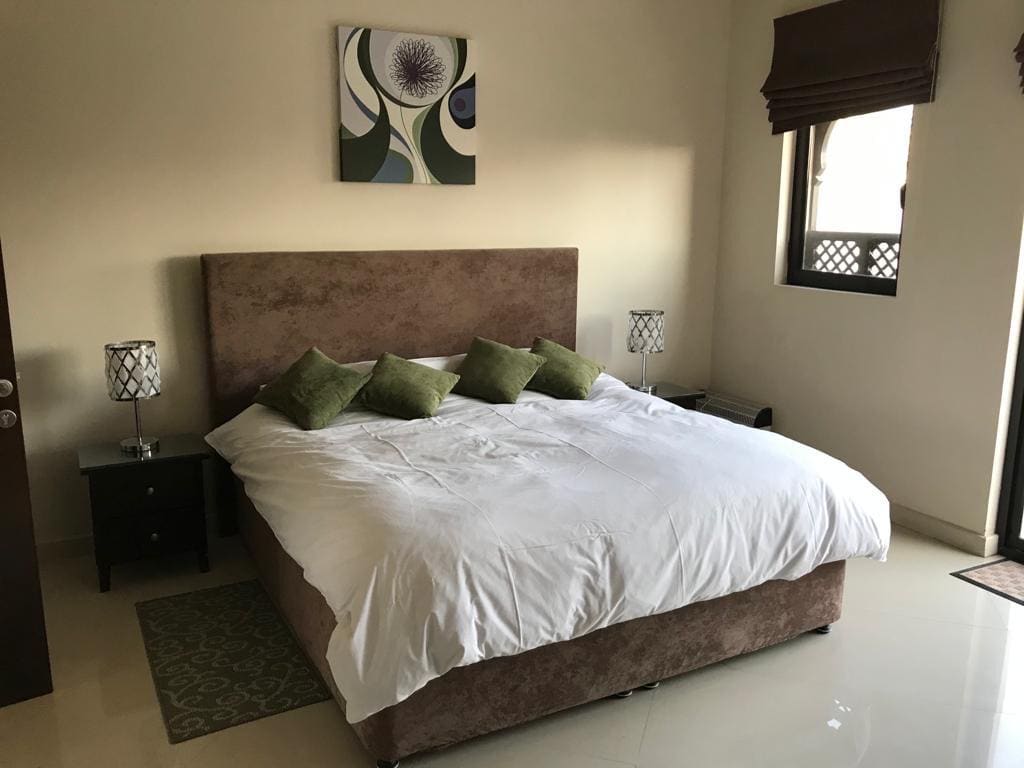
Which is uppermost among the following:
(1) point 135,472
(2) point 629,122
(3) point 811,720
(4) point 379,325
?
(2) point 629,122

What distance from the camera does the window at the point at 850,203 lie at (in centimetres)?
415

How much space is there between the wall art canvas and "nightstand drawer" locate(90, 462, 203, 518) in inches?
62.1

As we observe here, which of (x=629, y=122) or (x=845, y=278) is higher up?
(x=629, y=122)

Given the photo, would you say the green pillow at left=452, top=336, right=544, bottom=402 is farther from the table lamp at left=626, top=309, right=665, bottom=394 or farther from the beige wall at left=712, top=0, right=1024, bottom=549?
the beige wall at left=712, top=0, right=1024, bottom=549

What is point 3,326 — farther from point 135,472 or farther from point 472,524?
point 472,524

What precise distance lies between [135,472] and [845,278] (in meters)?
3.56

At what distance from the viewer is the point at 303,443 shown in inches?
126

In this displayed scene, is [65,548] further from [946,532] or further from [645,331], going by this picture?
[946,532]

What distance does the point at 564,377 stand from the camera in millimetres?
4027

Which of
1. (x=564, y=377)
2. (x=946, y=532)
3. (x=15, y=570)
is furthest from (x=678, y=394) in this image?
(x=15, y=570)

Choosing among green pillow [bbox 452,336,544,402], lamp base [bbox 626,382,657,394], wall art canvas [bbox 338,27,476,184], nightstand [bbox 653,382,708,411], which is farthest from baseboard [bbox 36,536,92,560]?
nightstand [bbox 653,382,708,411]

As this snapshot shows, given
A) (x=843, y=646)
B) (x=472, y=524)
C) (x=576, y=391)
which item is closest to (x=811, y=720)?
(x=843, y=646)

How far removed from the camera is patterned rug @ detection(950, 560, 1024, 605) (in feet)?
11.2

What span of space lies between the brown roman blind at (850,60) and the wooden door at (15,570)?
12.2ft
